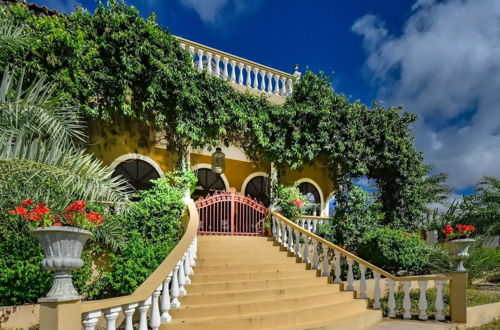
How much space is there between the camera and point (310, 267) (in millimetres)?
8305

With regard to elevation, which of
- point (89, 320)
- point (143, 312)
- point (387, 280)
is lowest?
point (387, 280)

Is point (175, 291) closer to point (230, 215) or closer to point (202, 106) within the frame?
point (230, 215)

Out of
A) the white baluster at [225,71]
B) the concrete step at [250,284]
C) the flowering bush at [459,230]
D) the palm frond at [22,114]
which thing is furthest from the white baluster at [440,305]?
the white baluster at [225,71]

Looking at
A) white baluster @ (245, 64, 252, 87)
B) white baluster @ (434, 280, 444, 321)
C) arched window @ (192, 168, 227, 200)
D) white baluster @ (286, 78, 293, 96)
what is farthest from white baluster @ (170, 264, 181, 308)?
white baluster @ (286, 78, 293, 96)

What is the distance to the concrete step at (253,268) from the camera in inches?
271

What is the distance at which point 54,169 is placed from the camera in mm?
4945

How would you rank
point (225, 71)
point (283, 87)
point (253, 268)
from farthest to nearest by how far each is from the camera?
point (283, 87), point (225, 71), point (253, 268)

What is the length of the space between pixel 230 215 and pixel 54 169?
5436 millimetres

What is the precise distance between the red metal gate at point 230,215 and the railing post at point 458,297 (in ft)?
15.9

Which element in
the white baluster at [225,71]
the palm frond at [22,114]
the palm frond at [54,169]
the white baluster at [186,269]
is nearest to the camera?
the palm frond at [54,169]

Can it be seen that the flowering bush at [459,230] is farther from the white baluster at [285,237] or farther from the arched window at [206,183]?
the arched window at [206,183]

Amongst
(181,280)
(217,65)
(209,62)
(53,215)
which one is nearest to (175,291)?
(181,280)

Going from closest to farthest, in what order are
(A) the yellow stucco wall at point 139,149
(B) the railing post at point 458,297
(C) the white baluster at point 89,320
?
1. (C) the white baluster at point 89,320
2. (B) the railing post at point 458,297
3. (A) the yellow stucco wall at point 139,149

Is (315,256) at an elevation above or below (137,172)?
below
